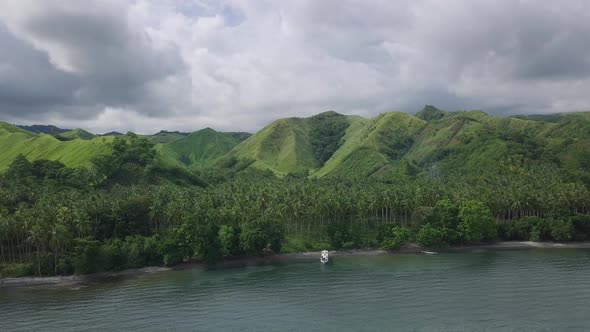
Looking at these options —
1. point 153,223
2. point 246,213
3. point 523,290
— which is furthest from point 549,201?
point 153,223

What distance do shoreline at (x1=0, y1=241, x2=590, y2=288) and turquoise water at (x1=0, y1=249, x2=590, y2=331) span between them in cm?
423

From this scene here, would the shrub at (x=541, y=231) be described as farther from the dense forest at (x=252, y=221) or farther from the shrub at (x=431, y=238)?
the shrub at (x=431, y=238)

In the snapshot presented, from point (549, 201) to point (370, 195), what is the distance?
6585 cm

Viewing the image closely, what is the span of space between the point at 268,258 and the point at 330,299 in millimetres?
48010

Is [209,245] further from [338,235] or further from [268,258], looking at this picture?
[338,235]

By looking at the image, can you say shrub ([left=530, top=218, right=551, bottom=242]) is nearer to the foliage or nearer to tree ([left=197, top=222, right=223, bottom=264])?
the foliage

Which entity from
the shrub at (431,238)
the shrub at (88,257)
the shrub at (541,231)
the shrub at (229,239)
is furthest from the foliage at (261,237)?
the shrub at (541,231)

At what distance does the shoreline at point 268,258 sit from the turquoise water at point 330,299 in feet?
13.9

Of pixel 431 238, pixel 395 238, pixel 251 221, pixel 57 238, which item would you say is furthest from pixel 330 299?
pixel 57 238

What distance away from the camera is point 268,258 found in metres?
141

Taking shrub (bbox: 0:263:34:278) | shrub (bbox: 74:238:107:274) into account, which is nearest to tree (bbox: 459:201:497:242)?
shrub (bbox: 74:238:107:274)

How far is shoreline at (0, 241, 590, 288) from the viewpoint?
116 metres

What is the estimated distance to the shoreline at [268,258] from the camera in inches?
4572

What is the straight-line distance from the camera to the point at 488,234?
514ft
